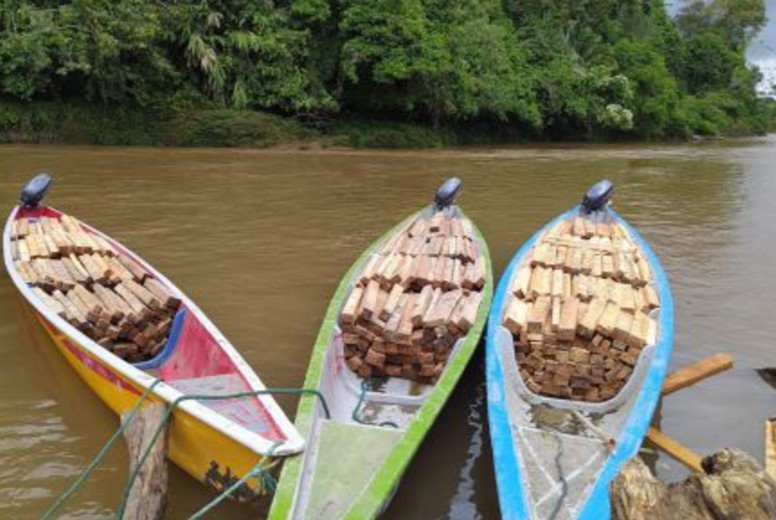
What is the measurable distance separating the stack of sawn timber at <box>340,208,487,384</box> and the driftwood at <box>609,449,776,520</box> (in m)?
2.88

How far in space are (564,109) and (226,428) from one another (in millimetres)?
30593

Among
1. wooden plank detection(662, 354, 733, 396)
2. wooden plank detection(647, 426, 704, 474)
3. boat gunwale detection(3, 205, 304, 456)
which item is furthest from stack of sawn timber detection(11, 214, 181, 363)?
wooden plank detection(662, 354, 733, 396)

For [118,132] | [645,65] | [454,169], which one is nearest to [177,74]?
[118,132]

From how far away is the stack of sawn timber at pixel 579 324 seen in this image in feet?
17.5

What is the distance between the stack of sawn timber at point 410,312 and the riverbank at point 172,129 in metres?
17.4

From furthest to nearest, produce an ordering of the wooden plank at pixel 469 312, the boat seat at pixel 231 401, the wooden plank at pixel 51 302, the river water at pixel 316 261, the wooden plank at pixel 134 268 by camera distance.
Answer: the wooden plank at pixel 134 268 < the wooden plank at pixel 51 302 < the wooden plank at pixel 469 312 < the river water at pixel 316 261 < the boat seat at pixel 231 401

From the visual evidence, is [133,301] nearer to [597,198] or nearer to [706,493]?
[706,493]

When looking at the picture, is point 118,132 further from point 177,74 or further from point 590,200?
point 590,200

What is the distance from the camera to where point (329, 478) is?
418 cm

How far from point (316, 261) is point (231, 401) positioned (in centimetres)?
479

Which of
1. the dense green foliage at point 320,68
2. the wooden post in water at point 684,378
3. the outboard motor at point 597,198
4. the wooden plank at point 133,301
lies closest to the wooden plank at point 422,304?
the wooden post in water at point 684,378

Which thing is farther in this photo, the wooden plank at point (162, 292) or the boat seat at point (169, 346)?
the wooden plank at point (162, 292)

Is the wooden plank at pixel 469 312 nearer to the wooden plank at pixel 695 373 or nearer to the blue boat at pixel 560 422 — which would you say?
the blue boat at pixel 560 422

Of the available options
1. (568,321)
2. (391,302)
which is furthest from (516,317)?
(391,302)
